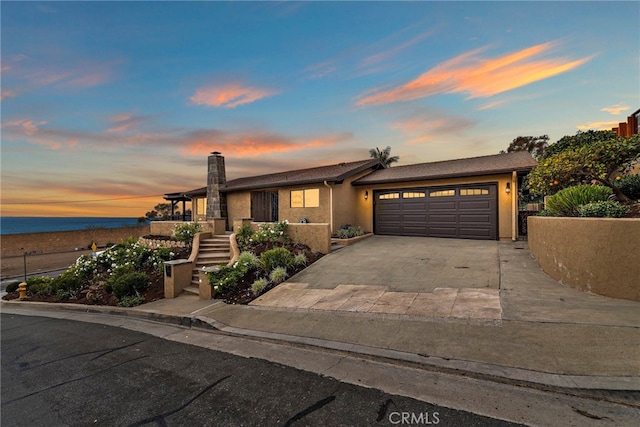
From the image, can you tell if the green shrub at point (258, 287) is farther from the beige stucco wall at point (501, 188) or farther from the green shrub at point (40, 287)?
the green shrub at point (40, 287)

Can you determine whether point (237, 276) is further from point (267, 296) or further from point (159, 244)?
point (159, 244)

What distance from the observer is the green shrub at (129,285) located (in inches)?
365

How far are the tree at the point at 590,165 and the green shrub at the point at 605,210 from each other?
3003mm

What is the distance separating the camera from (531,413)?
2688mm

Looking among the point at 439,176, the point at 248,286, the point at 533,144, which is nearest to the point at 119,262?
the point at 248,286

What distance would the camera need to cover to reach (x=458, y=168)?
529 inches

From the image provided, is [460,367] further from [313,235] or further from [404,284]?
[313,235]

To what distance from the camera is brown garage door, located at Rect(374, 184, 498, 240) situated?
1247 cm

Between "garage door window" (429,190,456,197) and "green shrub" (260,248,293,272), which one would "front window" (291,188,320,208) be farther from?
"garage door window" (429,190,456,197)

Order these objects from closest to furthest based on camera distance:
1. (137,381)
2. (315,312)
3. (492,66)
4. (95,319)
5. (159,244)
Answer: (137,381)
(315,312)
(95,319)
(492,66)
(159,244)

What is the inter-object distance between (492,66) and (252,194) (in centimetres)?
1417

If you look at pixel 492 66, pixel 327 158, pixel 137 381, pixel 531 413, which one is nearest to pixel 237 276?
pixel 137 381

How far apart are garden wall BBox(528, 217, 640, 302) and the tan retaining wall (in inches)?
1365

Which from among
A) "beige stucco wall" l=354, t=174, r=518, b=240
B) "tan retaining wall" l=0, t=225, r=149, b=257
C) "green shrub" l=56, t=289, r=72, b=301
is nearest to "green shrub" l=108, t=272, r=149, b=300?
"green shrub" l=56, t=289, r=72, b=301
